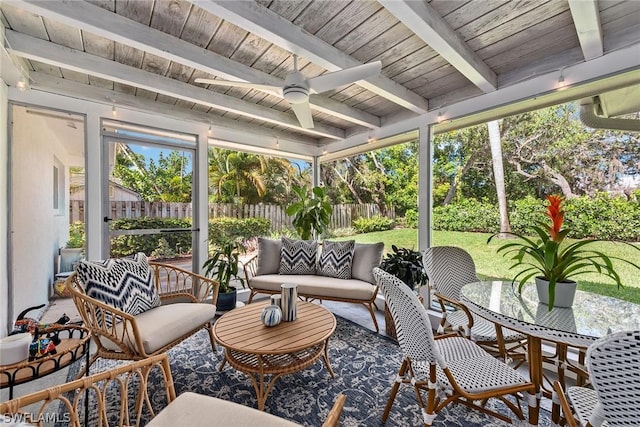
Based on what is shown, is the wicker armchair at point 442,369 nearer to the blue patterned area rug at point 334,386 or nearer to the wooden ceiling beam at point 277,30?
the blue patterned area rug at point 334,386

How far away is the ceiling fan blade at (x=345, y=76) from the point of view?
1.95 metres

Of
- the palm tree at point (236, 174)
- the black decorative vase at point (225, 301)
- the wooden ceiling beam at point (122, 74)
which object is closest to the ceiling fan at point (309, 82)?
the wooden ceiling beam at point (122, 74)

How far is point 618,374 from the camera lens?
0.87 meters

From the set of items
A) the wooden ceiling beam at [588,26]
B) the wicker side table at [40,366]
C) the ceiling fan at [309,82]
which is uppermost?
the wooden ceiling beam at [588,26]

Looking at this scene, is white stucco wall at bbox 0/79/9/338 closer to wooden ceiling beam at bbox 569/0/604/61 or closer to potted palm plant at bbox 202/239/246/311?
potted palm plant at bbox 202/239/246/311

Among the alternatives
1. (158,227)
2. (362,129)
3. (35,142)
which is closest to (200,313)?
(158,227)

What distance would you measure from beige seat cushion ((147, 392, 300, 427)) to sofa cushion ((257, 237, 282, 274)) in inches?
107

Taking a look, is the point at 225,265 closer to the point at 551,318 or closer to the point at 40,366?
the point at 40,366

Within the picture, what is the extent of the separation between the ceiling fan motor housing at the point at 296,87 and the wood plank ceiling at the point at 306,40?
0.62 feet

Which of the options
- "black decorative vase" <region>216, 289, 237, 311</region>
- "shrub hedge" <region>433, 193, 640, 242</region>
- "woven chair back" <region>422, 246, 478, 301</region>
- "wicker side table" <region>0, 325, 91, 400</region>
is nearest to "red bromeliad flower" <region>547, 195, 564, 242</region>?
"woven chair back" <region>422, 246, 478, 301</region>

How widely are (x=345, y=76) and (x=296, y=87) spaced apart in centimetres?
39

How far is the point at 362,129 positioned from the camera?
4414mm

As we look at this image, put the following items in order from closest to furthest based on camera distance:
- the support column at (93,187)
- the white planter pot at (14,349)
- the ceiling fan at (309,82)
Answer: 1. the white planter pot at (14,349)
2. the ceiling fan at (309,82)
3. the support column at (93,187)

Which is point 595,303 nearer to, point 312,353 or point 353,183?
point 312,353
